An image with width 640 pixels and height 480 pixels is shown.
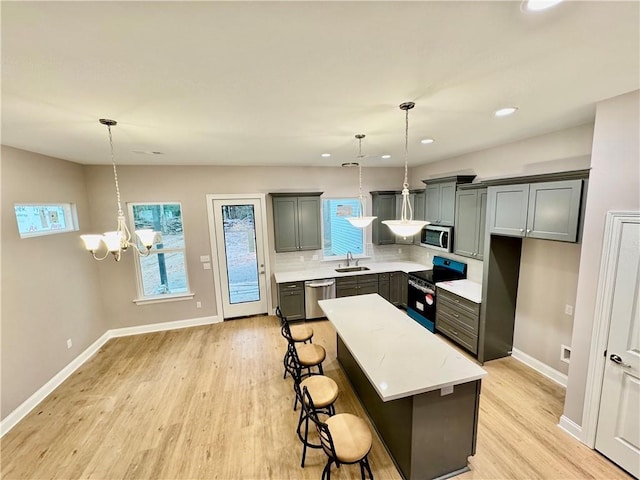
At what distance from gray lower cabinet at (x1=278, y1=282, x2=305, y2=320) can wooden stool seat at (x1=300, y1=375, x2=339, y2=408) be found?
2192mm

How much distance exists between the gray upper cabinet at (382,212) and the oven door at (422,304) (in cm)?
110

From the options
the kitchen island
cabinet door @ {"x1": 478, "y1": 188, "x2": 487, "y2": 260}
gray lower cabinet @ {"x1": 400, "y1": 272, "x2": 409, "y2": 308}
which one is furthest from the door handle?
gray lower cabinet @ {"x1": 400, "y1": 272, "x2": 409, "y2": 308}

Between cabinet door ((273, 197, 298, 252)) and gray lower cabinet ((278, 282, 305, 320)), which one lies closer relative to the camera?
gray lower cabinet ((278, 282, 305, 320))

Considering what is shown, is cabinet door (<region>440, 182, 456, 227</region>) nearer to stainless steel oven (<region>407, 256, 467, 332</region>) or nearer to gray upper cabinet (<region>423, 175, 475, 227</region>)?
gray upper cabinet (<region>423, 175, 475, 227</region>)

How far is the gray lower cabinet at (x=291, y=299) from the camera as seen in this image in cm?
464

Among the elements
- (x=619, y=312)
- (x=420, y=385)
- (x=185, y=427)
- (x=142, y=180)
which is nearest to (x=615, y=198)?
(x=619, y=312)

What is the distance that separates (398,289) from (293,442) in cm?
335

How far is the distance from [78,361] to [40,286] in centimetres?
Result: 129

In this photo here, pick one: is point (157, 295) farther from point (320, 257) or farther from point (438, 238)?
point (438, 238)

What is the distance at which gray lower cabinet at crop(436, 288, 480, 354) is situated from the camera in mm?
3449

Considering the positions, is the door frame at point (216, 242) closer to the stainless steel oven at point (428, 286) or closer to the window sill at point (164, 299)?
the window sill at point (164, 299)

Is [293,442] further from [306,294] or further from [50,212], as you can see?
[50,212]

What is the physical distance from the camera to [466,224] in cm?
382

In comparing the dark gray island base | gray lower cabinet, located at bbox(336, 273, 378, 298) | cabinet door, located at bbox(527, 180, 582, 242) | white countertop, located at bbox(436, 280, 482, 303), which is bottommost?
the dark gray island base
